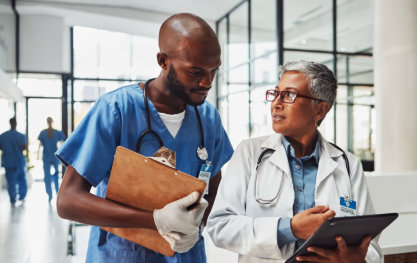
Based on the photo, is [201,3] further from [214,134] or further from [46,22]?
[214,134]

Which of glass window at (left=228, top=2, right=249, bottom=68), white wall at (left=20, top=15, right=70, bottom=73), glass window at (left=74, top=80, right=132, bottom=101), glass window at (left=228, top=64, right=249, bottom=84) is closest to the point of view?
glass window at (left=228, top=64, right=249, bottom=84)

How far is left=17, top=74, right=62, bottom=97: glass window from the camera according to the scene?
9203 mm

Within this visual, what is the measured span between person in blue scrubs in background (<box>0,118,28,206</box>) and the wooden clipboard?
6.41 meters

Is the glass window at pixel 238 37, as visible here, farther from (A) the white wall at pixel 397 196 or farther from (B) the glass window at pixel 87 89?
(A) the white wall at pixel 397 196

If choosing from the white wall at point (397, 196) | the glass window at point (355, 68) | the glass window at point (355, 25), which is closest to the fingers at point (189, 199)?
A: the white wall at point (397, 196)

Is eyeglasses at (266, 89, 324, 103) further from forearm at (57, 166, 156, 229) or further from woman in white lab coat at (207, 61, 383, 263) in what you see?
forearm at (57, 166, 156, 229)

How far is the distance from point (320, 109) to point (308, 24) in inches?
246

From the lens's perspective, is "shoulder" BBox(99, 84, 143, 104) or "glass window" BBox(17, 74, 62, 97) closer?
"shoulder" BBox(99, 84, 143, 104)

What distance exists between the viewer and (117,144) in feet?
3.77

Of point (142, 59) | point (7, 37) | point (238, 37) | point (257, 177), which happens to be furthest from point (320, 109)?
point (142, 59)

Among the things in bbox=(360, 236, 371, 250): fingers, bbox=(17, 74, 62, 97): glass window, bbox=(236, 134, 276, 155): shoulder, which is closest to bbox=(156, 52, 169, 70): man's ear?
bbox=(236, 134, 276, 155): shoulder

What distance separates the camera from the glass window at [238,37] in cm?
871

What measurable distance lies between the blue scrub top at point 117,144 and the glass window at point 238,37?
294 inches

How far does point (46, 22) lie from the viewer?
932 centimetres
